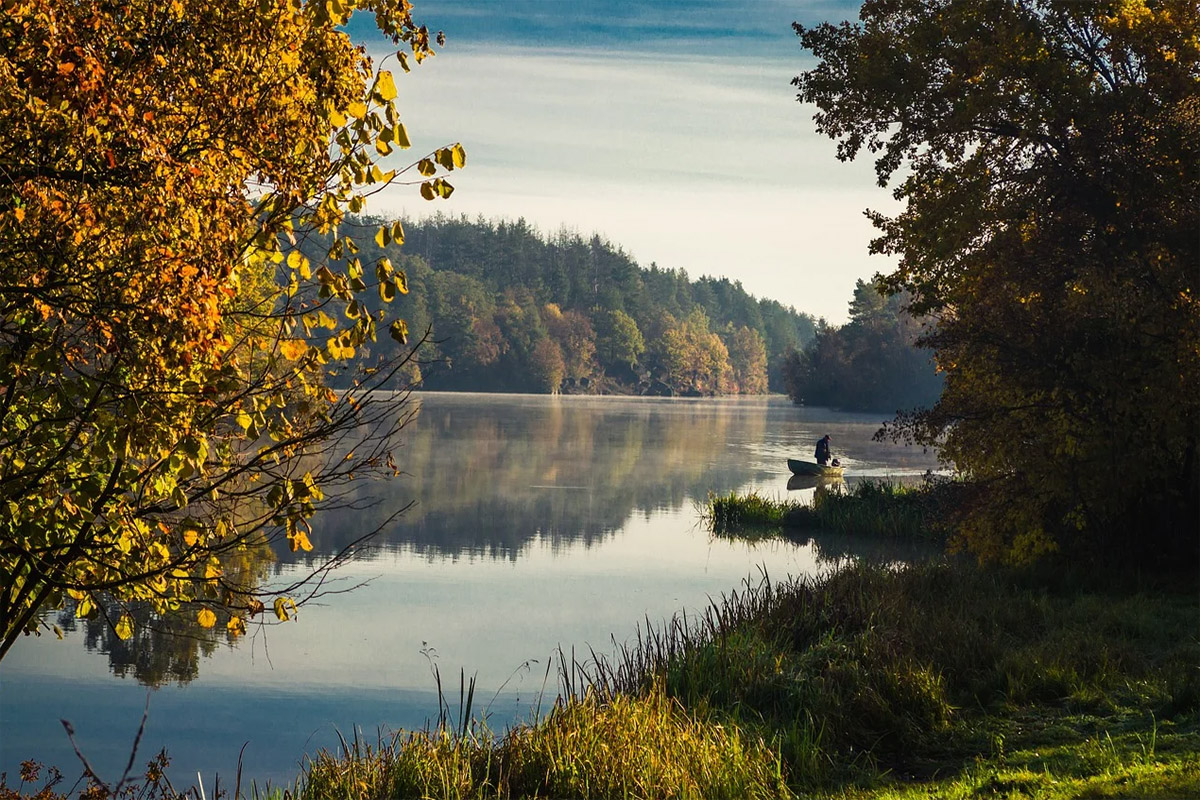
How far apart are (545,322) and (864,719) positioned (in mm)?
143049

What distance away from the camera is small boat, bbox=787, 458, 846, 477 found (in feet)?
138

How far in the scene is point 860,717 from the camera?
9.88 metres

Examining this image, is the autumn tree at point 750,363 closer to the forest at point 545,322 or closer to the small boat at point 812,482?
the forest at point 545,322

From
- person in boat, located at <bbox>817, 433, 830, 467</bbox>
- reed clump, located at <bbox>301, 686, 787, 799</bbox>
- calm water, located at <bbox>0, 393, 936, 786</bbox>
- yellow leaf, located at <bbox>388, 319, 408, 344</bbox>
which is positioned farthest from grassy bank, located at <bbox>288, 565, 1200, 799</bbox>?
person in boat, located at <bbox>817, 433, 830, 467</bbox>

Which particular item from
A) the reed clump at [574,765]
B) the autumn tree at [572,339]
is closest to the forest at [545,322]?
the autumn tree at [572,339]

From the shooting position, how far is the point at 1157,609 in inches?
556

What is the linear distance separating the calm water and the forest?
94.0 metres

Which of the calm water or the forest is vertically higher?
the forest

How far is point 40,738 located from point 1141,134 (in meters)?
16.5

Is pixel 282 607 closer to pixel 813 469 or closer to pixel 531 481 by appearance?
pixel 531 481

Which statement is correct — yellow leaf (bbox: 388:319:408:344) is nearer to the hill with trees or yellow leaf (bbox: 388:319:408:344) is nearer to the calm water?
the calm water

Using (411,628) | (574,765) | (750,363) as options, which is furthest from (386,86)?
(750,363)

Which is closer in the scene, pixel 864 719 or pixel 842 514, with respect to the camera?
pixel 864 719

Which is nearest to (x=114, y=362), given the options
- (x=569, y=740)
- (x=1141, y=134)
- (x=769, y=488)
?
(x=569, y=740)
